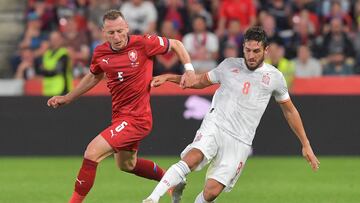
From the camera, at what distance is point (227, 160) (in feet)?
31.6

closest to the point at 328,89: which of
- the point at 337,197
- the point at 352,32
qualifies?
the point at 352,32

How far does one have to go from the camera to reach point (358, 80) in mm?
17438

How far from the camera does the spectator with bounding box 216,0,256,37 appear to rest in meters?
19.3

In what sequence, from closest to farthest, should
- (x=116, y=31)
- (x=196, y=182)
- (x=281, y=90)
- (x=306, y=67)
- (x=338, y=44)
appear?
1. (x=281, y=90)
2. (x=116, y=31)
3. (x=196, y=182)
4. (x=306, y=67)
5. (x=338, y=44)

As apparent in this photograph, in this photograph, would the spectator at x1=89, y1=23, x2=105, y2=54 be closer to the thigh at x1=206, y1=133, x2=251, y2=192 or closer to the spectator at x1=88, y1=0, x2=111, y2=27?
the spectator at x1=88, y1=0, x2=111, y2=27

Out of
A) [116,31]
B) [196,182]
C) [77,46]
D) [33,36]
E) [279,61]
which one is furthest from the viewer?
[33,36]

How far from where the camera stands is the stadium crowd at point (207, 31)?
1848cm

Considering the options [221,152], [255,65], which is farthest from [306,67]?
[221,152]

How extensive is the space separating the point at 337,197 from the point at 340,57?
272 inches

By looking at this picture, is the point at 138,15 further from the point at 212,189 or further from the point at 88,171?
the point at 212,189

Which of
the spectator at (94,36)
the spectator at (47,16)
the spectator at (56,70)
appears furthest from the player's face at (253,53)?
the spectator at (47,16)

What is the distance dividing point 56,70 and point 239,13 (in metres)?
3.81

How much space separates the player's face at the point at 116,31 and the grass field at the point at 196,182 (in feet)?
6.90

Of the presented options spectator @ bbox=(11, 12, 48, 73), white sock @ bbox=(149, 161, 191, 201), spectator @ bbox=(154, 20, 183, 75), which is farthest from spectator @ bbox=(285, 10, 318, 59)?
white sock @ bbox=(149, 161, 191, 201)
